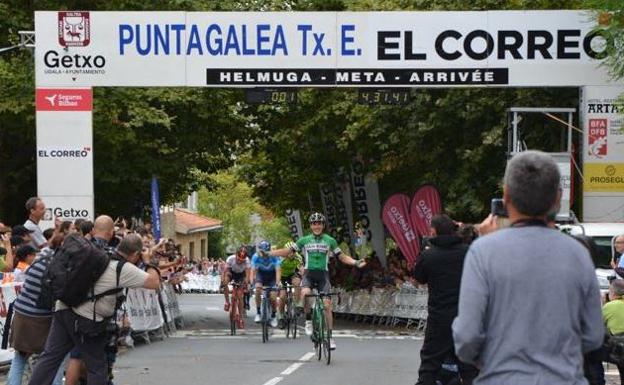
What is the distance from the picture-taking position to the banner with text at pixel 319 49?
24.5 m

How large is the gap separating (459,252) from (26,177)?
27.3 metres

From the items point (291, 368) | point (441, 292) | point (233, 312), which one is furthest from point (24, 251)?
point (233, 312)

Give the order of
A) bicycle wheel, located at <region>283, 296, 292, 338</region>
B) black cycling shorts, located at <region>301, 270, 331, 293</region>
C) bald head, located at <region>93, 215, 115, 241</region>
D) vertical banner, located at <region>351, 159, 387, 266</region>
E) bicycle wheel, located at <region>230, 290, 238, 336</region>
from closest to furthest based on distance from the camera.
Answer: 1. bald head, located at <region>93, 215, 115, 241</region>
2. black cycling shorts, located at <region>301, 270, 331, 293</region>
3. bicycle wheel, located at <region>283, 296, 292, 338</region>
4. bicycle wheel, located at <region>230, 290, 238, 336</region>
5. vertical banner, located at <region>351, 159, 387, 266</region>

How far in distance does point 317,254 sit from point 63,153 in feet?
23.6

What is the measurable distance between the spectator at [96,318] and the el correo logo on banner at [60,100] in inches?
527

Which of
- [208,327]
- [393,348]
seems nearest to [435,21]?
[393,348]

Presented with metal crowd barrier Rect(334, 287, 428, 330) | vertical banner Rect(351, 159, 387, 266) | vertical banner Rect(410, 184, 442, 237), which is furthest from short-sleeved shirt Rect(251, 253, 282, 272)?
vertical banner Rect(351, 159, 387, 266)

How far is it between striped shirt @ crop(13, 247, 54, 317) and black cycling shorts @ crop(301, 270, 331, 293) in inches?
287

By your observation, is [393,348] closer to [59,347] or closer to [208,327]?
[208,327]

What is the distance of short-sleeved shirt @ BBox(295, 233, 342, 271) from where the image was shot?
746 inches

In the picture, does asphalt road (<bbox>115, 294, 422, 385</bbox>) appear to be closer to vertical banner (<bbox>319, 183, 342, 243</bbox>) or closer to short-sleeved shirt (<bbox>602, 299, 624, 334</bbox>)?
short-sleeved shirt (<bbox>602, 299, 624, 334</bbox>)

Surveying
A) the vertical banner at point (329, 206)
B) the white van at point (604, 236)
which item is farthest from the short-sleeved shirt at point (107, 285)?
the vertical banner at point (329, 206)

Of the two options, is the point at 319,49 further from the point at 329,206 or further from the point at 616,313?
the point at 329,206

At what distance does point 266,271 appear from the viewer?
2580 centimetres
